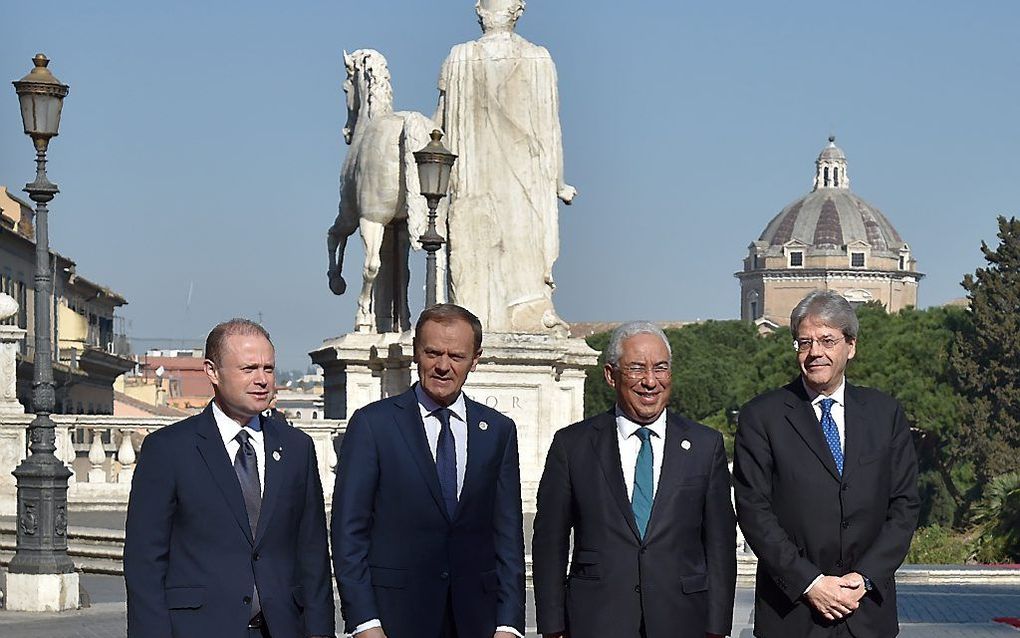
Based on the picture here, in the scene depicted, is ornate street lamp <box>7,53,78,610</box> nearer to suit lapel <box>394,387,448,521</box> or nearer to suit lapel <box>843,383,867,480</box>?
suit lapel <box>394,387,448,521</box>

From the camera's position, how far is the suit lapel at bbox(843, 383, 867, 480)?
28.6 ft

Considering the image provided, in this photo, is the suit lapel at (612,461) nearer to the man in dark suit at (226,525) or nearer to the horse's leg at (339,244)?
the man in dark suit at (226,525)

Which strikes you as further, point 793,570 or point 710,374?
point 710,374

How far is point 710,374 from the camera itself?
115 m

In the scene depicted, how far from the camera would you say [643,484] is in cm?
844

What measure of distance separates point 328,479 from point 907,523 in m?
16.0

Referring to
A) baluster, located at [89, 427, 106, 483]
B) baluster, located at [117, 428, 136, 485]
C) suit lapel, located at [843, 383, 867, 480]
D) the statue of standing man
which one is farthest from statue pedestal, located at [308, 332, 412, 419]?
suit lapel, located at [843, 383, 867, 480]

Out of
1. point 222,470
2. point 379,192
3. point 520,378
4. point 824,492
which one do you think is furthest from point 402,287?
point 222,470

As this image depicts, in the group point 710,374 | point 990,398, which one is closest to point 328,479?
point 990,398

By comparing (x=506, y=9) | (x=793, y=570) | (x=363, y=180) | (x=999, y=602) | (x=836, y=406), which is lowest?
(x=999, y=602)

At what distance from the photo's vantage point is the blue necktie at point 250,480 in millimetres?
8008

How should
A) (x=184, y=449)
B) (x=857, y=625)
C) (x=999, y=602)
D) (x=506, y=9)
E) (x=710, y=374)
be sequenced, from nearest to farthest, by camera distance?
1. (x=184, y=449)
2. (x=857, y=625)
3. (x=999, y=602)
4. (x=506, y=9)
5. (x=710, y=374)

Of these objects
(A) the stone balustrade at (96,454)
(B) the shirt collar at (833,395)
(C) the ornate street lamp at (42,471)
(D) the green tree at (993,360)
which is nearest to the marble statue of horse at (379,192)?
(A) the stone balustrade at (96,454)

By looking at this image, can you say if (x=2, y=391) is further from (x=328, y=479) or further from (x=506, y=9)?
(x=506, y=9)
